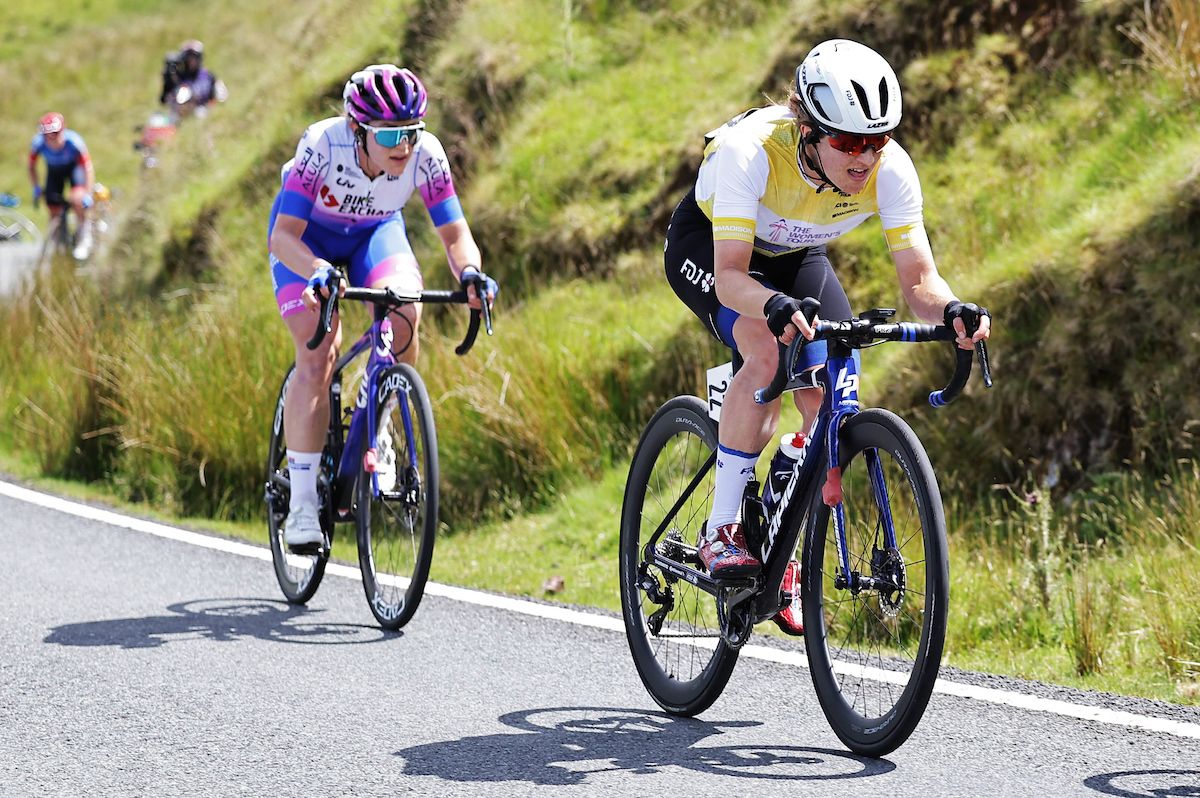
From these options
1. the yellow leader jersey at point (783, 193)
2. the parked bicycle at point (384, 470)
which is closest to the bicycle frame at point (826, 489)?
the yellow leader jersey at point (783, 193)

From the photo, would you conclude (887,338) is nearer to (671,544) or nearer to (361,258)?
(671,544)

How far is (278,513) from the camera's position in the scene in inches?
304

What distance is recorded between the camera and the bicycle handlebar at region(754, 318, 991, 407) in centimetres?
447

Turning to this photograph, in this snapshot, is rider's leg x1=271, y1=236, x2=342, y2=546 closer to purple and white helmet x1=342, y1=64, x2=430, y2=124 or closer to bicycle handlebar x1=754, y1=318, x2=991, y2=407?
purple and white helmet x1=342, y1=64, x2=430, y2=124

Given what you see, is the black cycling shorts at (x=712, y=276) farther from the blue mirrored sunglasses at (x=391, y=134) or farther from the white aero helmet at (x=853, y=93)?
the blue mirrored sunglasses at (x=391, y=134)

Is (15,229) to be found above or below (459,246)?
above

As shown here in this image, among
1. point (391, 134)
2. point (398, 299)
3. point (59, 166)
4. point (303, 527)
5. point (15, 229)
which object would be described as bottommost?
point (303, 527)

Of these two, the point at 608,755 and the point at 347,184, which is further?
the point at 347,184

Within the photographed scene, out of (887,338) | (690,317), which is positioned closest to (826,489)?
(887,338)

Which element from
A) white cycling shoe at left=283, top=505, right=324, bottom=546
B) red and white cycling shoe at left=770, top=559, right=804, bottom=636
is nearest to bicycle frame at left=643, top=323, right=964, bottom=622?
red and white cycling shoe at left=770, top=559, right=804, bottom=636

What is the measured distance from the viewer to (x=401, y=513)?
6902 millimetres

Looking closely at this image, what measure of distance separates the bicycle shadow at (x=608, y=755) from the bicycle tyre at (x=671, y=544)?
19 cm

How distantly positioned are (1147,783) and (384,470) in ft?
11.4

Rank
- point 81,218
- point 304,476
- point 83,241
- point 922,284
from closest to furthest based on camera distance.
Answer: point 922,284
point 304,476
point 83,241
point 81,218
